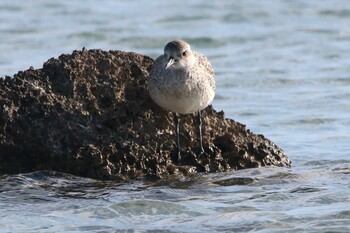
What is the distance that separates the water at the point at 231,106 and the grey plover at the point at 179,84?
27.9 inches

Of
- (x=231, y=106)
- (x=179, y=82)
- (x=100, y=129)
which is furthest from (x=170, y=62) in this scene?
(x=231, y=106)

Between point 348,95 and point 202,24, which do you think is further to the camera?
point 202,24

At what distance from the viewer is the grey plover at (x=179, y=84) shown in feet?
31.6

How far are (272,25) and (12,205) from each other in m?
12.9

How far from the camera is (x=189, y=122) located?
33.3 ft

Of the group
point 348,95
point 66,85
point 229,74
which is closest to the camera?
point 66,85

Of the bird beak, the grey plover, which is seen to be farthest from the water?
the bird beak

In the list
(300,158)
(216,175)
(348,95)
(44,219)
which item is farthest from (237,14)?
(44,219)

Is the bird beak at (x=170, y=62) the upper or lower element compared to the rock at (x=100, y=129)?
upper

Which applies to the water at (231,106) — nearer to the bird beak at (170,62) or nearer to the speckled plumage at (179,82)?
the speckled plumage at (179,82)

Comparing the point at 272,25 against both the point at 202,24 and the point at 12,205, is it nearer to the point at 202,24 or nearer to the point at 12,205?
the point at 202,24

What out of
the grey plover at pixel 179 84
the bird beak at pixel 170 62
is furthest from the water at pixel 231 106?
the bird beak at pixel 170 62

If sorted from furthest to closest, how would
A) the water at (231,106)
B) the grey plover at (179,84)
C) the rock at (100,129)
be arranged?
the grey plover at (179,84)
the rock at (100,129)
the water at (231,106)

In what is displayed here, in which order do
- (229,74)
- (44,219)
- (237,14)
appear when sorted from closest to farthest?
(44,219), (229,74), (237,14)
